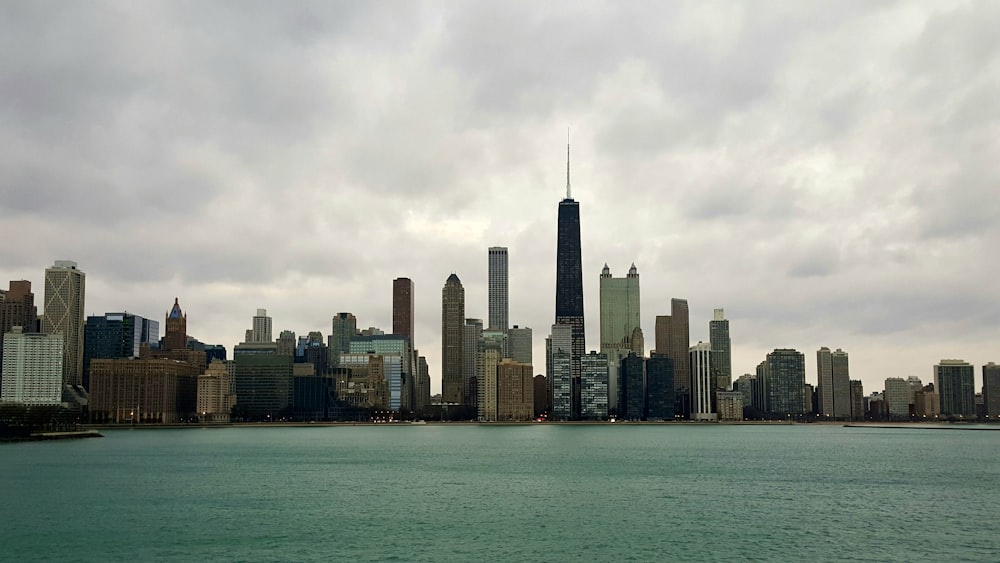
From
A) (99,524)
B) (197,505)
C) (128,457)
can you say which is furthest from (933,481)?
(128,457)

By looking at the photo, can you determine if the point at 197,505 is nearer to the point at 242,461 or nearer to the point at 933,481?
the point at 242,461

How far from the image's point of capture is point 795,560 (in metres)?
62.5

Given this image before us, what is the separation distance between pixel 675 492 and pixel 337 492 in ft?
121

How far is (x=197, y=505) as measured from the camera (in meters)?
89.5

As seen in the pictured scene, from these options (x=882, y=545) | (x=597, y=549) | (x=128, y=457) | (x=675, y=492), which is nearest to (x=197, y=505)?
(x=597, y=549)

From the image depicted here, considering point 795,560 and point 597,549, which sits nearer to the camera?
point 795,560

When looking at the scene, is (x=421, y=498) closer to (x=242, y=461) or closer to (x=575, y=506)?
(x=575, y=506)

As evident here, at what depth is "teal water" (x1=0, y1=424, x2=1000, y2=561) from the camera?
66250mm

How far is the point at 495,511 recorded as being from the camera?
85.9 m

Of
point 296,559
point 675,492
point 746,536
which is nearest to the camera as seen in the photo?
point 296,559

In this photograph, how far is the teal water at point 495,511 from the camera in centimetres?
6625

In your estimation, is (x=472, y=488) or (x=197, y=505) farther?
(x=472, y=488)

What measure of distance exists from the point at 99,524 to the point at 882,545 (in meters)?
61.3

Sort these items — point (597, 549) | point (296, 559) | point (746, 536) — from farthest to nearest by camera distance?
point (746, 536), point (597, 549), point (296, 559)
